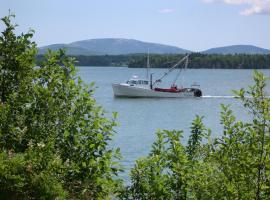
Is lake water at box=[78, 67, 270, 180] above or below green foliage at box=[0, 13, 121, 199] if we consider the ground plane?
below

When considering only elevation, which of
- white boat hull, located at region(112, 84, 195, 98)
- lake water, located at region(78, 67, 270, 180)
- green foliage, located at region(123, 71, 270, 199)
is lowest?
lake water, located at region(78, 67, 270, 180)

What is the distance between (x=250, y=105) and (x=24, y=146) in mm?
3088

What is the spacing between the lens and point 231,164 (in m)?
6.55

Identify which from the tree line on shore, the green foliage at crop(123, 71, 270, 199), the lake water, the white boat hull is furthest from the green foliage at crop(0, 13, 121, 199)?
the white boat hull

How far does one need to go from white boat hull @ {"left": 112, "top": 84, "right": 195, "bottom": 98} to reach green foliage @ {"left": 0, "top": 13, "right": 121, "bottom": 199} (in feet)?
234

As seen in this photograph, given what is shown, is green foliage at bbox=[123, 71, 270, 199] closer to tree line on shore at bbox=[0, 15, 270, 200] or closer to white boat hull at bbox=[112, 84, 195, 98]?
tree line on shore at bbox=[0, 15, 270, 200]

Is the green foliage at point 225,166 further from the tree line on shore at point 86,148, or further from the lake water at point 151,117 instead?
the lake water at point 151,117

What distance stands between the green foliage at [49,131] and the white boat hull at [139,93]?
234 ft

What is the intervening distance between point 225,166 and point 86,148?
2017mm

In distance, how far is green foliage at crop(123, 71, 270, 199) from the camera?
6359 mm

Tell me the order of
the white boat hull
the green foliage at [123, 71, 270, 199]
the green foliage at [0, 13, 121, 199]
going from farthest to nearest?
the white boat hull
the green foliage at [0, 13, 121, 199]
the green foliage at [123, 71, 270, 199]

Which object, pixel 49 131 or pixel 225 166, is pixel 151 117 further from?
pixel 225 166

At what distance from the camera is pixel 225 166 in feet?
21.5

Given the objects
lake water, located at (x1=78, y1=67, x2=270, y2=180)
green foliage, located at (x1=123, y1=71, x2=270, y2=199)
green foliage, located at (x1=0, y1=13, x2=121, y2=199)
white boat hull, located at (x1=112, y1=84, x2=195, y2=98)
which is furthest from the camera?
white boat hull, located at (x1=112, y1=84, x2=195, y2=98)
